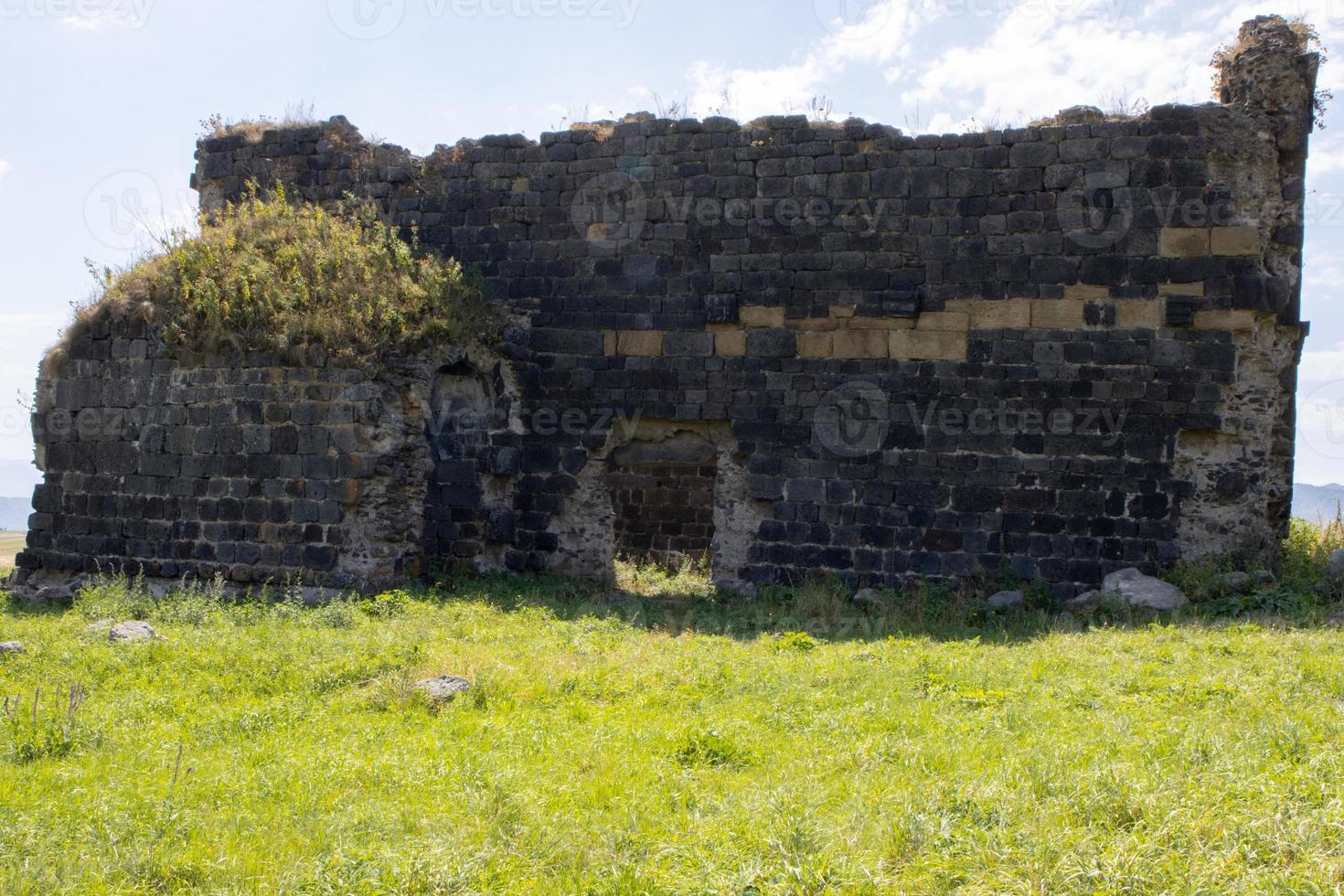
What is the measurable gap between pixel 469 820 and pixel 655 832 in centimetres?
72

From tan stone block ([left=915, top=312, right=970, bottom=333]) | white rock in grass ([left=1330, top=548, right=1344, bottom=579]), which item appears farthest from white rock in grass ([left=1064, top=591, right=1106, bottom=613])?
tan stone block ([left=915, top=312, right=970, bottom=333])

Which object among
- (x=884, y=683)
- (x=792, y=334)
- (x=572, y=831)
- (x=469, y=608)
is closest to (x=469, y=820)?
(x=572, y=831)

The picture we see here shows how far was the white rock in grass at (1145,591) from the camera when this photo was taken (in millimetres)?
8570

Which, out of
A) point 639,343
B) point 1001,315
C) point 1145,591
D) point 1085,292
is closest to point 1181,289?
point 1085,292

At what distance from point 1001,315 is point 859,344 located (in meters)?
1.32

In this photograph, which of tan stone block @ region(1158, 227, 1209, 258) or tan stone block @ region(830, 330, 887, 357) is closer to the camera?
tan stone block @ region(1158, 227, 1209, 258)

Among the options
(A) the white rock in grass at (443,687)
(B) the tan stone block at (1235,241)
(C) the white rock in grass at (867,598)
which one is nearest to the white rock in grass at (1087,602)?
(C) the white rock in grass at (867,598)

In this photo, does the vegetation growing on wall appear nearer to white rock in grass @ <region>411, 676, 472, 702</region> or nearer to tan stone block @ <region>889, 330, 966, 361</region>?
tan stone block @ <region>889, 330, 966, 361</region>

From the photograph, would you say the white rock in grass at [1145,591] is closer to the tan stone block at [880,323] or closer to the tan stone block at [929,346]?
the tan stone block at [929,346]

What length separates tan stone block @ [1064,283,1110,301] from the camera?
9.59 metres

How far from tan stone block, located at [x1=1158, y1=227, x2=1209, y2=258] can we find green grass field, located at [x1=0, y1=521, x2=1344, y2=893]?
11.0 feet

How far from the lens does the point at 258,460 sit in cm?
948

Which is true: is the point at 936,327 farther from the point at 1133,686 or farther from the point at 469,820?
the point at 469,820

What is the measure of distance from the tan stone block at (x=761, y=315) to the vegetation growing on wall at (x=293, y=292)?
8.59ft
